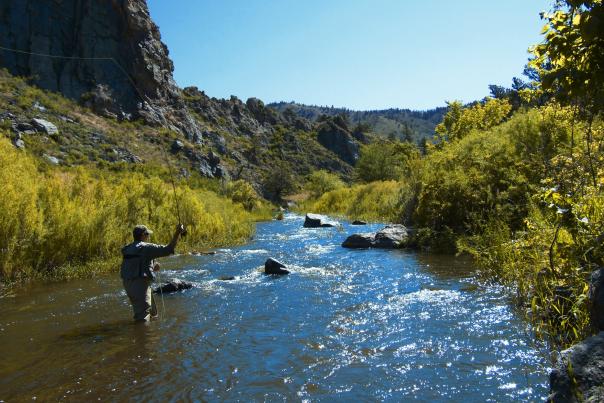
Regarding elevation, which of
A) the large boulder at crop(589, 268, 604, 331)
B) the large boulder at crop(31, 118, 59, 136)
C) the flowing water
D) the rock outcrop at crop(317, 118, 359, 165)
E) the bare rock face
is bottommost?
the flowing water

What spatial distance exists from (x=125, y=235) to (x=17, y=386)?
1005 cm

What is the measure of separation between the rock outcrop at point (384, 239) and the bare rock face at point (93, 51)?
5296cm

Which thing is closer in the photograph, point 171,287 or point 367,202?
point 171,287

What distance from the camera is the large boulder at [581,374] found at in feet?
13.1

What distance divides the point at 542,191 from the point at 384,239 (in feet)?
31.1

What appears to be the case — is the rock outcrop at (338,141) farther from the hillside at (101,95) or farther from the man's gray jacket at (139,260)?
the man's gray jacket at (139,260)

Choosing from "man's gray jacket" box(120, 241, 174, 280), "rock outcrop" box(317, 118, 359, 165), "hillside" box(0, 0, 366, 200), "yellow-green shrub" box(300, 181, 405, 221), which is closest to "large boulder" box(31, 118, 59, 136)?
"hillside" box(0, 0, 366, 200)

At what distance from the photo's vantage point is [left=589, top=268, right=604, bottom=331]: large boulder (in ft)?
17.2

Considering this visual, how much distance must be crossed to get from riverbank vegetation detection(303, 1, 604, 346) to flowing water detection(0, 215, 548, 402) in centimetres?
74

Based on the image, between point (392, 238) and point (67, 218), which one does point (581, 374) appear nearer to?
point (67, 218)

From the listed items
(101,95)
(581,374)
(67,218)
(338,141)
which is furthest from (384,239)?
(338,141)

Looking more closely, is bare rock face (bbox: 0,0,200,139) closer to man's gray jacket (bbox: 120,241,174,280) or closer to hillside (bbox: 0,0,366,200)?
hillside (bbox: 0,0,366,200)

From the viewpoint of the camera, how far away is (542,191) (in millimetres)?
9328

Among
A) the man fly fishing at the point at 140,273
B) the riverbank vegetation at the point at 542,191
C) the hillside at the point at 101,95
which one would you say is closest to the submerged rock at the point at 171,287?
the man fly fishing at the point at 140,273
